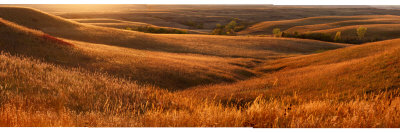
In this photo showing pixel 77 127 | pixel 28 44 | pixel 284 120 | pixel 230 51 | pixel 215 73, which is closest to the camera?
pixel 77 127

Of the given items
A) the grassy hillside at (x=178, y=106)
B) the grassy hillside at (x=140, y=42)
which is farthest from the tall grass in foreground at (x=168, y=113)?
the grassy hillside at (x=140, y=42)

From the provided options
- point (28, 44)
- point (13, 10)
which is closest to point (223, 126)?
point (28, 44)

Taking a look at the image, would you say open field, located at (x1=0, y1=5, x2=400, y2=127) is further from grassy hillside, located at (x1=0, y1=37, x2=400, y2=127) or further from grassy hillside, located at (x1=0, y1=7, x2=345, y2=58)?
grassy hillside, located at (x1=0, y1=7, x2=345, y2=58)

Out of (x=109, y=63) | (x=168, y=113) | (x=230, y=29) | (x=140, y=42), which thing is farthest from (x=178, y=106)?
(x=230, y=29)

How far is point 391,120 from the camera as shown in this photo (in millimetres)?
5812

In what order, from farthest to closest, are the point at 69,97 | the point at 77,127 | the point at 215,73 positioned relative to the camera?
the point at 215,73
the point at 69,97
the point at 77,127

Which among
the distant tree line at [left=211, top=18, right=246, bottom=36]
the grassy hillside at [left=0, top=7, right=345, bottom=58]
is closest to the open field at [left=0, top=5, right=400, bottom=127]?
the grassy hillside at [left=0, top=7, right=345, bottom=58]

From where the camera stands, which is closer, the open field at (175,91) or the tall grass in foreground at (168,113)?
the tall grass in foreground at (168,113)

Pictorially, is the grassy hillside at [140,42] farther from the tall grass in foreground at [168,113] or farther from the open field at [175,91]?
the tall grass in foreground at [168,113]

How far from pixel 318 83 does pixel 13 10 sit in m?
46.6

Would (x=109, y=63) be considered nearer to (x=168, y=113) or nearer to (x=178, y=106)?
(x=178, y=106)

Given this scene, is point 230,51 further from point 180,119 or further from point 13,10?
point 180,119

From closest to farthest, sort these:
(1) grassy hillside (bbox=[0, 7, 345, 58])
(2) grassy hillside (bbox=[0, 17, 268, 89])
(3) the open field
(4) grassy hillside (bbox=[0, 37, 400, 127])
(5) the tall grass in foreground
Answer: (5) the tall grass in foreground, (4) grassy hillside (bbox=[0, 37, 400, 127]), (3) the open field, (2) grassy hillside (bbox=[0, 17, 268, 89]), (1) grassy hillside (bbox=[0, 7, 345, 58])

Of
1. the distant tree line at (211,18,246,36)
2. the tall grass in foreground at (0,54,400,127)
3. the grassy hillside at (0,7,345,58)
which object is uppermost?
the tall grass in foreground at (0,54,400,127)
